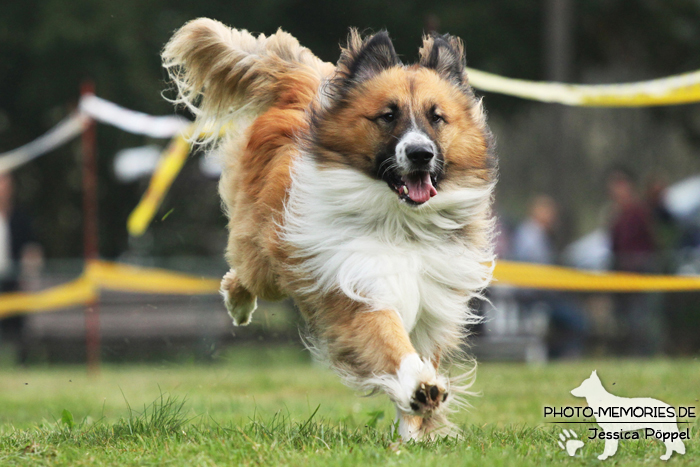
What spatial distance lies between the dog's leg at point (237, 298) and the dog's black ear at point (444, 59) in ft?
6.63

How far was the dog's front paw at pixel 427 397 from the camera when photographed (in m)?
4.17

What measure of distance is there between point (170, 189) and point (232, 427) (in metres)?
12.5

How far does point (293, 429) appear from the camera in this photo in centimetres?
473

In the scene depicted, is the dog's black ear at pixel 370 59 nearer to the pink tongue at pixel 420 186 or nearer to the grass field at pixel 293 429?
the pink tongue at pixel 420 186

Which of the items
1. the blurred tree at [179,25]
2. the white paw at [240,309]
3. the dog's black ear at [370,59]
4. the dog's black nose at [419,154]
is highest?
the blurred tree at [179,25]

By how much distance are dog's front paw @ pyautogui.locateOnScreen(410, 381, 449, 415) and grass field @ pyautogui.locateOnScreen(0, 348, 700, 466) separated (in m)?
0.20

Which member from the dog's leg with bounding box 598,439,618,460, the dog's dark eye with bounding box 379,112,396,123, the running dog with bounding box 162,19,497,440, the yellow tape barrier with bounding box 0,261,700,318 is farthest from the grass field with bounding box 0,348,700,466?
the yellow tape barrier with bounding box 0,261,700,318

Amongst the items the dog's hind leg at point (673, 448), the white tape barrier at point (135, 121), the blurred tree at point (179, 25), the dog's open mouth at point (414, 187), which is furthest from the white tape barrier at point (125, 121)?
the dog's hind leg at point (673, 448)

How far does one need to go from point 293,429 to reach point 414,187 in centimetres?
139

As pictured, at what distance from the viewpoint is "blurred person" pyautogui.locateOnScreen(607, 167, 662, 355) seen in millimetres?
11648

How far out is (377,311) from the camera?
15.1 ft

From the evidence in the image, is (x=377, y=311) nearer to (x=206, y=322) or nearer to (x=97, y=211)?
(x=206, y=322)

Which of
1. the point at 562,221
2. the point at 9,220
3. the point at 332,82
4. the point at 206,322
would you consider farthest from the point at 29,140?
the point at 332,82

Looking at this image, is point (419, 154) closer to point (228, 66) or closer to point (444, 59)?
point (444, 59)
